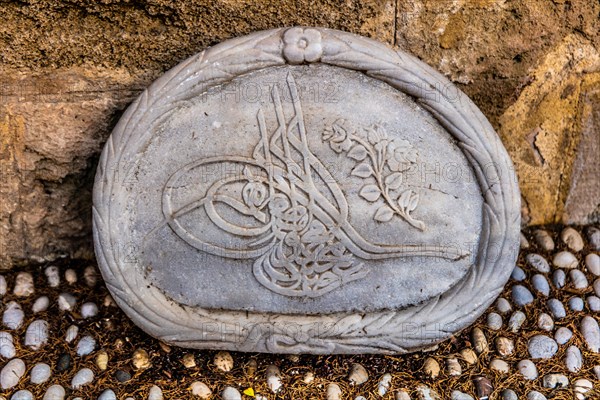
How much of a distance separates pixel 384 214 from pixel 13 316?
1357 mm

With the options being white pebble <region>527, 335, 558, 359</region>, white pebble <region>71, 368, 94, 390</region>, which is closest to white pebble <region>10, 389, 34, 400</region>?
white pebble <region>71, 368, 94, 390</region>

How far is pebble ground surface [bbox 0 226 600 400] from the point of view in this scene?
7.95 ft

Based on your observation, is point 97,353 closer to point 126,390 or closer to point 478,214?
point 126,390

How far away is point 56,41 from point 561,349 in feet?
6.53

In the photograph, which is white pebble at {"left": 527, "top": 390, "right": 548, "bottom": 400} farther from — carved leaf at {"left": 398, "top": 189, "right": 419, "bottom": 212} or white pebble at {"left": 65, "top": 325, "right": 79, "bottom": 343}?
white pebble at {"left": 65, "top": 325, "right": 79, "bottom": 343}

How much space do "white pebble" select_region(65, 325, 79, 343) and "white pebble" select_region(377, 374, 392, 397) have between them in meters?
1.06

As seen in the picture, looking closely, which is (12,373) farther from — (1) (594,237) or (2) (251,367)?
(1) (594,237)

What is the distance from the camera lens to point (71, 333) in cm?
259

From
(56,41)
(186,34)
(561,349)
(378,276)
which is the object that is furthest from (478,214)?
(56,41)

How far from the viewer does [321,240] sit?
2.43 m

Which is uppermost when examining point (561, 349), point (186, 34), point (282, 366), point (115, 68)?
point (186, 34)

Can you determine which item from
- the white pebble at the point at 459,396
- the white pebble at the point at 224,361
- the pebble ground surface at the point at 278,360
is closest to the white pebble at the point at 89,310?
the pebble ground surface at the point at 278,360

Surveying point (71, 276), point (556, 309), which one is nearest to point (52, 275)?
point (71, 276)

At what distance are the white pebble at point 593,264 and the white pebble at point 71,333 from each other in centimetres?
192
